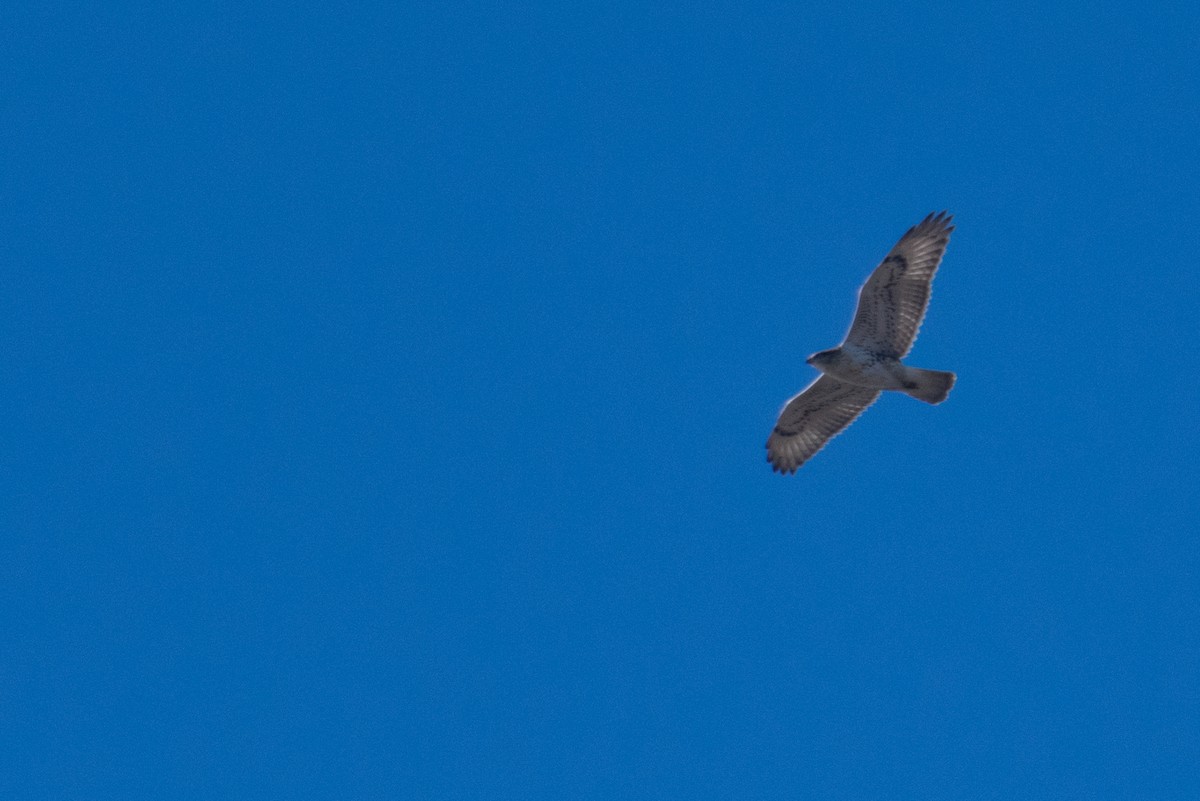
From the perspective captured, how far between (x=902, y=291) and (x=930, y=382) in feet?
3.96

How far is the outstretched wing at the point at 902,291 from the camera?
19.4 meters

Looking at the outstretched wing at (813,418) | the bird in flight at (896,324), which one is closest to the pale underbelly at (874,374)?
the bird in flight at (896,324)

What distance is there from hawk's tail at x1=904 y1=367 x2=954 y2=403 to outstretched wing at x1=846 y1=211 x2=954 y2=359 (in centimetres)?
35

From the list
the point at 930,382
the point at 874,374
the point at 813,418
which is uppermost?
the point at 813,418

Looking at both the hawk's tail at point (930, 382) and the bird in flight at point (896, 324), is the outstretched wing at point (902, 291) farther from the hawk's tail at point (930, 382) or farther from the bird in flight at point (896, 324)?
the hawk's tail at point (930, 382)

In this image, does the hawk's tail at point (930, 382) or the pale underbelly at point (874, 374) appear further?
the pale underbelly at point (874, 374)

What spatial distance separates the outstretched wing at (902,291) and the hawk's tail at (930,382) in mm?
347

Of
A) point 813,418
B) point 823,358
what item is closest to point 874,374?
point 823,358

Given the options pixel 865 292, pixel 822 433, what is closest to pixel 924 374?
pixel 865 292

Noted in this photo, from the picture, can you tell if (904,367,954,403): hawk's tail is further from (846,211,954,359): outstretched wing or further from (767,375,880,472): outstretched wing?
(767,375,880,472): outstretched wing

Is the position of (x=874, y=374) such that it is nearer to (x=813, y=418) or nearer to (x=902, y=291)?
(x=902, y=291)

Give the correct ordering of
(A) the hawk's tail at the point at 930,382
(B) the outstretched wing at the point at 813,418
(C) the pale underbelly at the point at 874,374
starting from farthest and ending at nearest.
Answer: (B) the outstretched wing at the point at 813,418 < (C) the pale underbelly at the point at 874,374 < (A) the hawk's tail at the point at 930,382

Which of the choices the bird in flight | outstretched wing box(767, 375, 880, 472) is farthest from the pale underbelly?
outstretched wing box(767, 375, 880, 472)

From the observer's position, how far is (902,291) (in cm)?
1952
